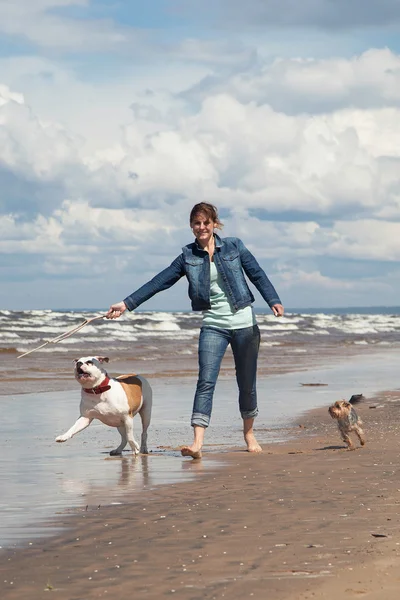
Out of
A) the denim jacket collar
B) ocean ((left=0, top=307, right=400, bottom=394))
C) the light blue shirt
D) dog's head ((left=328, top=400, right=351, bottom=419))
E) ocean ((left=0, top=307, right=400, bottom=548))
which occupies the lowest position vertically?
ocean ((left=0, top=307, right=400, bottom=394))

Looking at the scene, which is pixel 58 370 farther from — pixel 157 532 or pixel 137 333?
pixel 137 333

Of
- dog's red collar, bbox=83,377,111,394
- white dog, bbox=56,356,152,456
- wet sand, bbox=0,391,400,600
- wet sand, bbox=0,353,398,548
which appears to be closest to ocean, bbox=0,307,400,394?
wet sand, bbox=0,353,398,548

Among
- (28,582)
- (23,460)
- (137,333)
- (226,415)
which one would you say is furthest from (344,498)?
(137,333)

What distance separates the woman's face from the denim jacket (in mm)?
111

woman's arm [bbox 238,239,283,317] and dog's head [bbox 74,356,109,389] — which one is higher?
woman's arm [bbox 238,239,283,317]

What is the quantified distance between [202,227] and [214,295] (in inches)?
22.4

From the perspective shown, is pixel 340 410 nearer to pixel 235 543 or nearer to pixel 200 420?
pixel 200 420

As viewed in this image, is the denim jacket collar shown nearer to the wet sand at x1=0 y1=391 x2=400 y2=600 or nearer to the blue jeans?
the blue jeans

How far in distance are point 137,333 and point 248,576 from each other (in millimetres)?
39446

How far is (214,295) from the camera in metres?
7.64

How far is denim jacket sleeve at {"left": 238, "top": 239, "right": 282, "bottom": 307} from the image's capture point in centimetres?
771

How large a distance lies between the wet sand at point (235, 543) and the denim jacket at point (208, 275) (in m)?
1.52

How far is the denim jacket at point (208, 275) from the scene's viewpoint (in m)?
7.55

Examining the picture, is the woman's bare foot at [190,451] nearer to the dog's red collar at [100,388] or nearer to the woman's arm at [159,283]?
the dog's red collar at [100,388]
